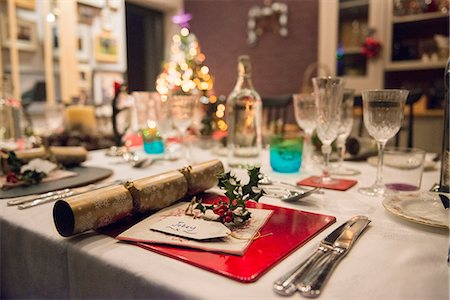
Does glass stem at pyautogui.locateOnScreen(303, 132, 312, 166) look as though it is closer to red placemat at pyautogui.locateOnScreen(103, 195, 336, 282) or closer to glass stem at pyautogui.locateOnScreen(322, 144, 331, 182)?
glass stem at pyautogui.locateOnScreen(322, 144, 331, 182)

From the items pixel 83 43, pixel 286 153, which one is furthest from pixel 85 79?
pixel 286 153

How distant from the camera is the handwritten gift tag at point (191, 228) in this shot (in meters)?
0.52

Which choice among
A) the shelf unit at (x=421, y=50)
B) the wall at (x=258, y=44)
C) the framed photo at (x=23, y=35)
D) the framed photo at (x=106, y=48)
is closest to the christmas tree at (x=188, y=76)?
the wall at (x=258, y=44)

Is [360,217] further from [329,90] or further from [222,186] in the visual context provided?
[329,90]

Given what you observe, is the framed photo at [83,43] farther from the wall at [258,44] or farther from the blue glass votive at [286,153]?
the blue glass votive at [286,153]

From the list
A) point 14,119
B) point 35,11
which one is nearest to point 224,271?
point 14,119

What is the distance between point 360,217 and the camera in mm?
623

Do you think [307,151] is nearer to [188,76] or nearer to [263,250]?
[263,250]

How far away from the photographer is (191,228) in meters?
0.55

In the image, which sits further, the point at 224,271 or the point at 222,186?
the point at 222,186

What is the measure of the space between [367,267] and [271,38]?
385 cm

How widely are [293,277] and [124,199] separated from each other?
0.30 m

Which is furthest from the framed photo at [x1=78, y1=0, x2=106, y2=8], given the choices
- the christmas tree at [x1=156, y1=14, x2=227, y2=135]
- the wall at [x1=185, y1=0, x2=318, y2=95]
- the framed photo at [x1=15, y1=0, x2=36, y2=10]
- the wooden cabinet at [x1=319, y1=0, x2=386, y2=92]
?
the wooden cabinet at [x1=319, y1=0, x2=386, y2=92]

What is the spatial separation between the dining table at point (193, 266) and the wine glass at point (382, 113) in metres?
0.15
